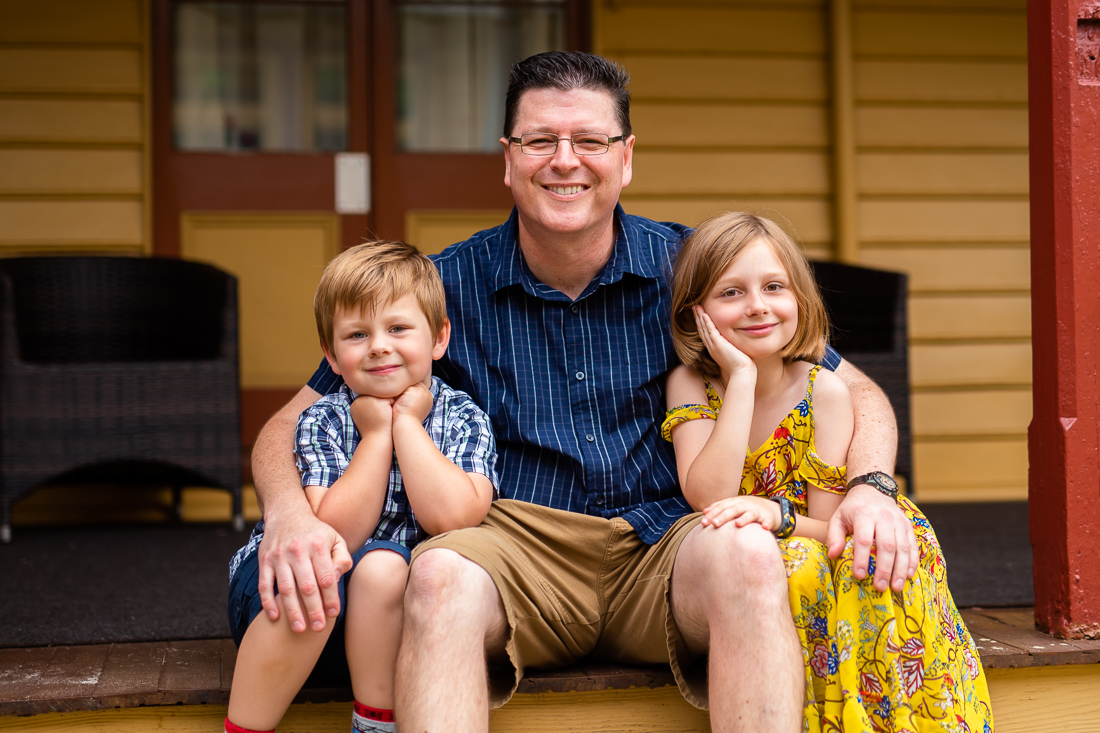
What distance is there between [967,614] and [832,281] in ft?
5.65

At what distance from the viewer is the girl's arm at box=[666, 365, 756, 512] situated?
1548mm

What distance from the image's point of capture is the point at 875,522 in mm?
1441

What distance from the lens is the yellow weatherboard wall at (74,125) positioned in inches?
138

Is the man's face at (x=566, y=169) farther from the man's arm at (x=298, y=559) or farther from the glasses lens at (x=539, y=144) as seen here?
the man's arm at (x=298, y=559)

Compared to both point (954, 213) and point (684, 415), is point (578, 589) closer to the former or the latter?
point (684, 415)

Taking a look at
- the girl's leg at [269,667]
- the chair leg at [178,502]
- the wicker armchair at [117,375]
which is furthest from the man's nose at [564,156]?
the chair leg at [178,502]

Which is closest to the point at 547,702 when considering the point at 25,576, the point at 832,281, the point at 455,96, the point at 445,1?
the point at 25,576

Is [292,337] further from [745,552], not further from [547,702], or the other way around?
[745,552]

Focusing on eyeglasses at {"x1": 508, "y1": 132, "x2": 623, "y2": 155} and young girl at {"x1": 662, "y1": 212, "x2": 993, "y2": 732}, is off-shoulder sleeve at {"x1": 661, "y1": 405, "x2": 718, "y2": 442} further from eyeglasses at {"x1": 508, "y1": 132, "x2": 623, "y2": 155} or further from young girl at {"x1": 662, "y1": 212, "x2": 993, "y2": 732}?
eyeglasses at {"x1": 508, "y1": 132, "x2": 623, "y2": 155}

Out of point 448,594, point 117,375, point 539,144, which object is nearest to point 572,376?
point 539,144

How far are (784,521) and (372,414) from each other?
2.32ft

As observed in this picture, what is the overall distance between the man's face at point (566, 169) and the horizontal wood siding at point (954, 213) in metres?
2.39

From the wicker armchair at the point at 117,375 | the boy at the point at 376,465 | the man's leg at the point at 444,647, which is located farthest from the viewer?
the wicker armchair at the point at 117,375

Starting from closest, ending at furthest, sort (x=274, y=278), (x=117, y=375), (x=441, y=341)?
(x=441, y=341)
(x=117, y=375)
(x=274, y=278)
